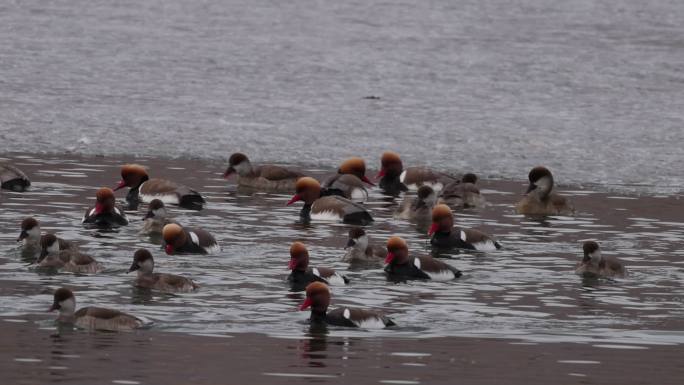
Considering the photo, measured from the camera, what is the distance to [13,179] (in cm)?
2145

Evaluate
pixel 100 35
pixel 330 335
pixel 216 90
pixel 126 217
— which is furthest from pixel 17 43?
pixel 330 335

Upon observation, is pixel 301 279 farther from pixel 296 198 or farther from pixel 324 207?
pixel 296 198

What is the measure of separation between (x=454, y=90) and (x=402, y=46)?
164 inches

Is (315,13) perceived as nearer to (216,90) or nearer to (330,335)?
(216,90)

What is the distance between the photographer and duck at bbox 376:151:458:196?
23.5 meters

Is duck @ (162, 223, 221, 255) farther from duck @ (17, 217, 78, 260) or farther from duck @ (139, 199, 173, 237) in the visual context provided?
duck @ (139, 199, 173, 237)

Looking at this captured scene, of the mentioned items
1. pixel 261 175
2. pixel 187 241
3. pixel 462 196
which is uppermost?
pixel 261 175

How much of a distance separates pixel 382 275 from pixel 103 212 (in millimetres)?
4206

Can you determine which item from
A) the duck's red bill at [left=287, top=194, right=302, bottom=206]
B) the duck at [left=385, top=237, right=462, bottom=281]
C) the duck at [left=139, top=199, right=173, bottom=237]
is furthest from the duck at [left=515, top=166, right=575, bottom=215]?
the duck at [left=139, top=199, right=173, bottom=237]

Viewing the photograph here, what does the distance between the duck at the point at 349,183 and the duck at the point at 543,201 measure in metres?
2.31

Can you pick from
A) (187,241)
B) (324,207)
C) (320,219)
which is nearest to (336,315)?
(187,241)

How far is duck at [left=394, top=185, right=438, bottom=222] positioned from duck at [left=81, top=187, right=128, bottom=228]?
3.88 m

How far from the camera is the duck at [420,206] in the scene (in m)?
20.8

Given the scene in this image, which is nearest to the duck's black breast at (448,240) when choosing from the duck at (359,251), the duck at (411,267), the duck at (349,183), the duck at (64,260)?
the duck at (359,251)
